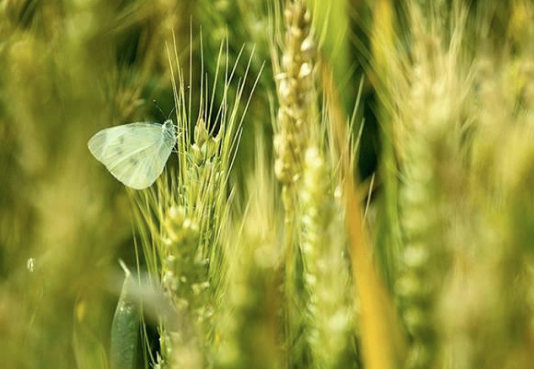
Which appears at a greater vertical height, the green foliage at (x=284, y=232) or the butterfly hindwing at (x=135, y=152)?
the green foliage at (x=284, y=232)

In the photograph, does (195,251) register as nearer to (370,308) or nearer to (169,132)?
(370,308)

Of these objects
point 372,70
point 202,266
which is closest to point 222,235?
point 202,266

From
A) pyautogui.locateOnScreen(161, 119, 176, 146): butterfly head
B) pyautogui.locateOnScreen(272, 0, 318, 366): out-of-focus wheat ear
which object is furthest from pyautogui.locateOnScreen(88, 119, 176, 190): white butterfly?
pyautogui.locateOnScreen(272, 0, 318, 366): out-of-focus wheat ear

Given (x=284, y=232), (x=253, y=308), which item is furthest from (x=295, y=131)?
(x=253, y=308)

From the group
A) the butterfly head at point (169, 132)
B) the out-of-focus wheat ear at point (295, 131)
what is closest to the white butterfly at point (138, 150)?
the butterfly head at point (169, 132)

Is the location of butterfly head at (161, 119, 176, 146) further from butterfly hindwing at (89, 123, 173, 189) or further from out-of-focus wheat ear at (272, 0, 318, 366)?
out-of-focus wheat ear at (272, 0, 318, 366)

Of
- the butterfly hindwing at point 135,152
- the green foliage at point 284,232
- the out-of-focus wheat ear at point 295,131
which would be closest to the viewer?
the green foliage at point 284,232

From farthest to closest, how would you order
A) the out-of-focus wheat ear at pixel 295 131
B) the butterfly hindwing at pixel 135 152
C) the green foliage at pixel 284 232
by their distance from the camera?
the butterfly hindwing at pixel 135 152 < the out-of-focus wheat ear at pixel 295 131 < the green foliage at pixel 284 232

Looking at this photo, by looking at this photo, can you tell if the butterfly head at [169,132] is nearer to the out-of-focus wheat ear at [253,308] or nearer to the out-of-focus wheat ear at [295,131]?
the out-of-focus wheat ear at [295,131]

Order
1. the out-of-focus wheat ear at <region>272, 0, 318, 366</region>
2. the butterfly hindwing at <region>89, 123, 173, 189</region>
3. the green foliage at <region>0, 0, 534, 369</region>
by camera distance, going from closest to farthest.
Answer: the green foliage at <region>0, 0, 534, 369</region>
the out-of-focus wheat ear at <region>272, 0, 318, 366</region>
the butterfly hindwing at <region>89, 123, 173, 189</region>
